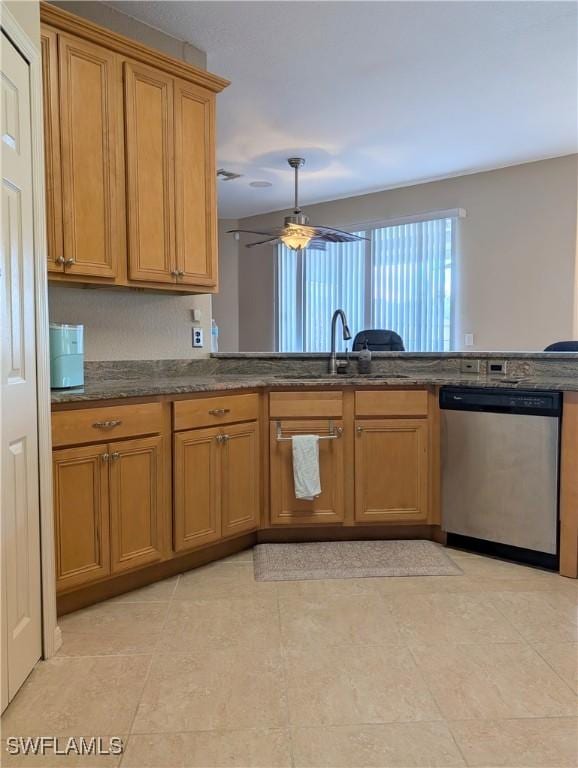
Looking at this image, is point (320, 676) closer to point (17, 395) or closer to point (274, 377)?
point (17, 395)

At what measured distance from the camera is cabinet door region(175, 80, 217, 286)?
2781 mm

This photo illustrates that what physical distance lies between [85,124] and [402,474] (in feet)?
7.55

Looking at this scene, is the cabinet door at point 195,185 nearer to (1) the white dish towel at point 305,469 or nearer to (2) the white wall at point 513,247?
(1) the white dish towel at point 305,469

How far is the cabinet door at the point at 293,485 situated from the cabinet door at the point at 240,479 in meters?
0.10

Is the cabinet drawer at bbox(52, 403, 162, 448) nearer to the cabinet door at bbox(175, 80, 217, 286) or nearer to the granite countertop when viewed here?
the granite countertop

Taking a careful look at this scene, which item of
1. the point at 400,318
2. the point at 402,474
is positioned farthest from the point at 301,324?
the point at 402,474

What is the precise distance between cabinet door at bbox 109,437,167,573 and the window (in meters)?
3.82

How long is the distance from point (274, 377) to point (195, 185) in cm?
113

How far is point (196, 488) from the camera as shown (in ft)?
8.55

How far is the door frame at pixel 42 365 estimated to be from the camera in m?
1.82

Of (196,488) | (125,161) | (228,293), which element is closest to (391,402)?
(196,488)

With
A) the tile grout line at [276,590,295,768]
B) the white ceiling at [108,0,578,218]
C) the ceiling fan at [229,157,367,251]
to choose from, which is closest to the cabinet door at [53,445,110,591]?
the tile grout line at [276,590,295,768]

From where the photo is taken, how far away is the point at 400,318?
19.2 feet

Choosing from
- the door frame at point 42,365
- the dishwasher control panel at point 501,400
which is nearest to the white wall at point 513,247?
the dishwasher control panel at point 501,400
